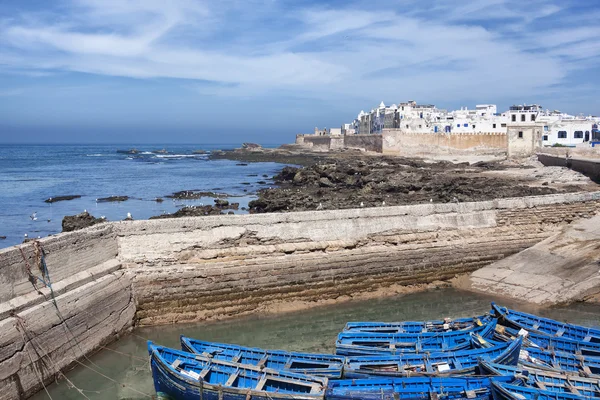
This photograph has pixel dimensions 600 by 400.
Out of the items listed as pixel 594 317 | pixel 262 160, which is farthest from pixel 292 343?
pixel 262 160

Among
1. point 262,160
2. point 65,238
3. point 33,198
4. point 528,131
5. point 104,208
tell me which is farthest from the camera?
point 262,160

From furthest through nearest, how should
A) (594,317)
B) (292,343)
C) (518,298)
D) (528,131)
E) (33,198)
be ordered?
(528,131) → (33,198) → (518,298) → (594,317) → (292,343)

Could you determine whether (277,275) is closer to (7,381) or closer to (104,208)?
(7,381)

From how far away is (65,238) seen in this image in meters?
11.5

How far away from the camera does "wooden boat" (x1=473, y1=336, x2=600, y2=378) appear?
9.47 meters

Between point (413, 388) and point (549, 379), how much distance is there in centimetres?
236

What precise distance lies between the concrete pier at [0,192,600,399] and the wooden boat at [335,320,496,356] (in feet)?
13.1

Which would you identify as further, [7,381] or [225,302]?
[225,302]

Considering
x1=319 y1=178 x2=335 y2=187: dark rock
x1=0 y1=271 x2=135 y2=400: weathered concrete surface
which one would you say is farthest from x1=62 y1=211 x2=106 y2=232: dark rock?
x1=319 y1=178 x2=335 y2=187: dark rock

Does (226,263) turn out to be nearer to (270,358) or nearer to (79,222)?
(270,358)

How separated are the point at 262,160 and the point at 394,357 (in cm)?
7232

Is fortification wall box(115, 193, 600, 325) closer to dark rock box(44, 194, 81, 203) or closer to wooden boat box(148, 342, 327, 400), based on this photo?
wooden boat box(148, 342, 327, 400)

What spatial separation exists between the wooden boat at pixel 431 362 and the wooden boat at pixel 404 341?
0.48 m

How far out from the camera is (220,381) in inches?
361
